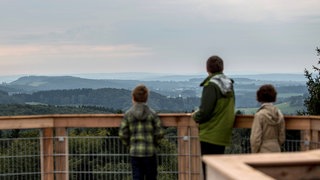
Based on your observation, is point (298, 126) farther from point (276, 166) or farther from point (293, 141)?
point (276, 166)

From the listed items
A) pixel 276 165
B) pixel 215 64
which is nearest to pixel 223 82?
pixel 215 64

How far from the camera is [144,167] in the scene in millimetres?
7844

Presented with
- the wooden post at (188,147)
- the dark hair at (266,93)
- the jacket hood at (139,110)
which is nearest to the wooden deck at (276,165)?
the dark hair at (266,93)

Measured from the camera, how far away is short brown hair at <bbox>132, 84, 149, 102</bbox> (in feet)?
24.5

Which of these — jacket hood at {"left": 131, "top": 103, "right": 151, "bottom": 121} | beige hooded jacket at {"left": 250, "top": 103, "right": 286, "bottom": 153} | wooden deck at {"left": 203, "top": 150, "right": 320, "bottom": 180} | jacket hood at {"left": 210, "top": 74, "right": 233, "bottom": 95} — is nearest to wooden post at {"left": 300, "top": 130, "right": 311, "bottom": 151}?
beige hooded jacket at {"left": 250, "top": 103, "right": 286, "bottom": 153}

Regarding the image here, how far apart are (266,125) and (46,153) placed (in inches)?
119

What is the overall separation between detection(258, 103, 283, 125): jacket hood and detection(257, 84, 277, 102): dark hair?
6cm

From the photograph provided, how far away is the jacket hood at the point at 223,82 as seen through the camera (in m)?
7.40

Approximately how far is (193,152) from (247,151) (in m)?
0.78

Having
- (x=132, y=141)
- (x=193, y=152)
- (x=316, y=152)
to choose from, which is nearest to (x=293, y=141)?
(x=193, y=152)

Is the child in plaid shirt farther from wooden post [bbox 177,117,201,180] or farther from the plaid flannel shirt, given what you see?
wooden post [bbox 177,117,201,180]

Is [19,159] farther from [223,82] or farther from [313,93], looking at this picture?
[313,93]

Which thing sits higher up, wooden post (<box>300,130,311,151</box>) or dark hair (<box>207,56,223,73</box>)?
dark hair (<box>207,56,223,73</box>)

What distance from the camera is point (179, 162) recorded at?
8.44 metres
